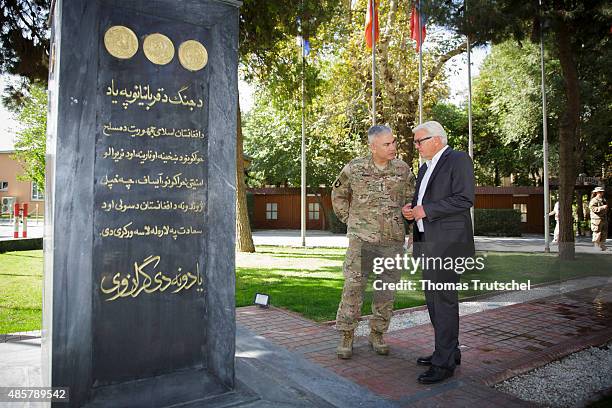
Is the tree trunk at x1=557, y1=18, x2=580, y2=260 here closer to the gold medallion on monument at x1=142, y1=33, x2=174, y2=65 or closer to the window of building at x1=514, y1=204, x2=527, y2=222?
the gold medallion on monument at x1=142, y1=33, x2=174, y2=65

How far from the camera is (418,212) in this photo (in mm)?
3719

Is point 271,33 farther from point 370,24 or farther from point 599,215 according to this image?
point 599,215

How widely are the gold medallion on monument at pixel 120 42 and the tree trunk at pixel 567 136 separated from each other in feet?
37.0

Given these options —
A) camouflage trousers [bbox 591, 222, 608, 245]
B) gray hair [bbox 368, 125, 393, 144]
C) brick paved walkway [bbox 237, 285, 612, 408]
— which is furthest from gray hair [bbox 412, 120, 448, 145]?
camouflage trousers [bbox 591, 222, 608, 245]

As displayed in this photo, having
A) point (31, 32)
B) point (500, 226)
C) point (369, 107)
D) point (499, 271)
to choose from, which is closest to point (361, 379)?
point (499, 271)

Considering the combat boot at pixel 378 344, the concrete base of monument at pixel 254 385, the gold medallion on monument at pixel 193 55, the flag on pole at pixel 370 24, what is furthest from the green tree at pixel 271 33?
the gold medallion on monument at pixel 193 55

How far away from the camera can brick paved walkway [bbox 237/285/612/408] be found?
341 centimetres

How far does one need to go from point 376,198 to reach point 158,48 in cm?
223

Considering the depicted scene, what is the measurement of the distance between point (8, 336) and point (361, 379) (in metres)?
3.66

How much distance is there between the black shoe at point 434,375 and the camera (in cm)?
352

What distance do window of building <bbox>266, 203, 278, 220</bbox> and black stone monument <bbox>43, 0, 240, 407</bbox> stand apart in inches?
1109

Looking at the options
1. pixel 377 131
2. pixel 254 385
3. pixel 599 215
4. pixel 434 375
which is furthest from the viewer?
pixel 599 215

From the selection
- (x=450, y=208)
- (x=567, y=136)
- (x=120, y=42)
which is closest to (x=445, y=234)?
(x=450, y=208)

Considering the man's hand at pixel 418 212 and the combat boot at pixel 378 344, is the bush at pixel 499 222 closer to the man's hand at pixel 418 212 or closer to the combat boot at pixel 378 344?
the combat boot at pixel 378 344
